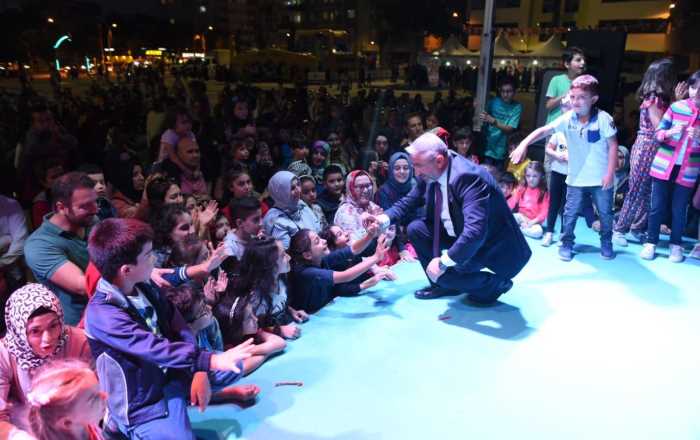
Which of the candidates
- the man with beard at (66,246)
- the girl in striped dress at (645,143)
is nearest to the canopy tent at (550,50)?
the girl in striped dress at (645,143)

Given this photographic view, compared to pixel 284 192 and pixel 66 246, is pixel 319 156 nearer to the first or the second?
pixel 284 192

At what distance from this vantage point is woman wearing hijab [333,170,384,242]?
3678 mm

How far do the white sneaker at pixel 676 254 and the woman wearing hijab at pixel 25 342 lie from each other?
13.5 ft

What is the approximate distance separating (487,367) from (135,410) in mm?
1658

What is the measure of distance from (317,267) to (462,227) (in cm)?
91

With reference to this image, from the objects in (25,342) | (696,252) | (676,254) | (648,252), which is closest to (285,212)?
(25,342)

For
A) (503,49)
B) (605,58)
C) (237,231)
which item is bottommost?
(237,231)

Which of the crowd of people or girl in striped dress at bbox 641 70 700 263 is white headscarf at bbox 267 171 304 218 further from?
girl in striped dress at bbox 641 70 700 263

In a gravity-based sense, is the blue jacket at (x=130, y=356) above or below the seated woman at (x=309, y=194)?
below

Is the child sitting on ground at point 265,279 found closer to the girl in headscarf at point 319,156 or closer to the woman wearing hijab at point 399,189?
the woman wearing hijab at point 399,189

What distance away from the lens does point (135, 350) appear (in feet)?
5.61

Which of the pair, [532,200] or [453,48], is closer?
[532,200]

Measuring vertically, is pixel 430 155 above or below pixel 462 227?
above

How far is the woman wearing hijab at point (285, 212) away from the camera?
10.6 feet
